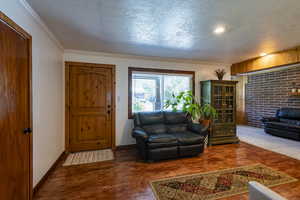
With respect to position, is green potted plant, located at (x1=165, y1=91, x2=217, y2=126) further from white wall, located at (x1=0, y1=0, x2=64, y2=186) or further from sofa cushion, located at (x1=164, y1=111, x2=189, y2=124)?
white wall, located at (x1=0, y1=0, x2=64, y2=186)

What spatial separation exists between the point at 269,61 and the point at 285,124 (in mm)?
2228

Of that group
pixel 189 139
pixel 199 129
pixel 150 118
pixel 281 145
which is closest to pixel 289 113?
pixel 281 145

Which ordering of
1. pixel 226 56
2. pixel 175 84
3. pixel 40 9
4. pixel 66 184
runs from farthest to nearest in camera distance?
1. pixel 175 84
2. pixel 226 56
3. pixel 66 184
4. pixel 40 9

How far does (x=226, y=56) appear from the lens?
3.89m

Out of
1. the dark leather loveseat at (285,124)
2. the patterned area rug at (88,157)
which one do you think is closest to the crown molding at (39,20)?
the patterned area rug at (88,157)

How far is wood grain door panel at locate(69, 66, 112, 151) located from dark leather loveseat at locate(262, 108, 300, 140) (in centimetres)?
523

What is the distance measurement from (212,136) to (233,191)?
6.73 ft

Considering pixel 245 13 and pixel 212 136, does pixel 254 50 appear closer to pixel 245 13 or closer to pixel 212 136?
pixel 245 13

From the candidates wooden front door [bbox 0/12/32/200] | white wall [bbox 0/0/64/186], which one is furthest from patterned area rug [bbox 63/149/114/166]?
wooden front door [bbox 0/12/32/200]

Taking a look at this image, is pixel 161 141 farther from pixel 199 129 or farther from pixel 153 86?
pixel 153 86

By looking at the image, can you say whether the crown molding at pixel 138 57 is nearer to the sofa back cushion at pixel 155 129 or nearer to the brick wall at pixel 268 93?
the sofa back cushion at pixel 155 129

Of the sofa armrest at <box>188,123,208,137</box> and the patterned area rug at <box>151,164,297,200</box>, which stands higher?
the sofa armrest at <box>188,123,208,137</box>

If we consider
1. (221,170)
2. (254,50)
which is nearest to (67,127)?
(221,170)

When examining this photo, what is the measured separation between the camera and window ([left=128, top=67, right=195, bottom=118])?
391 centimetres
